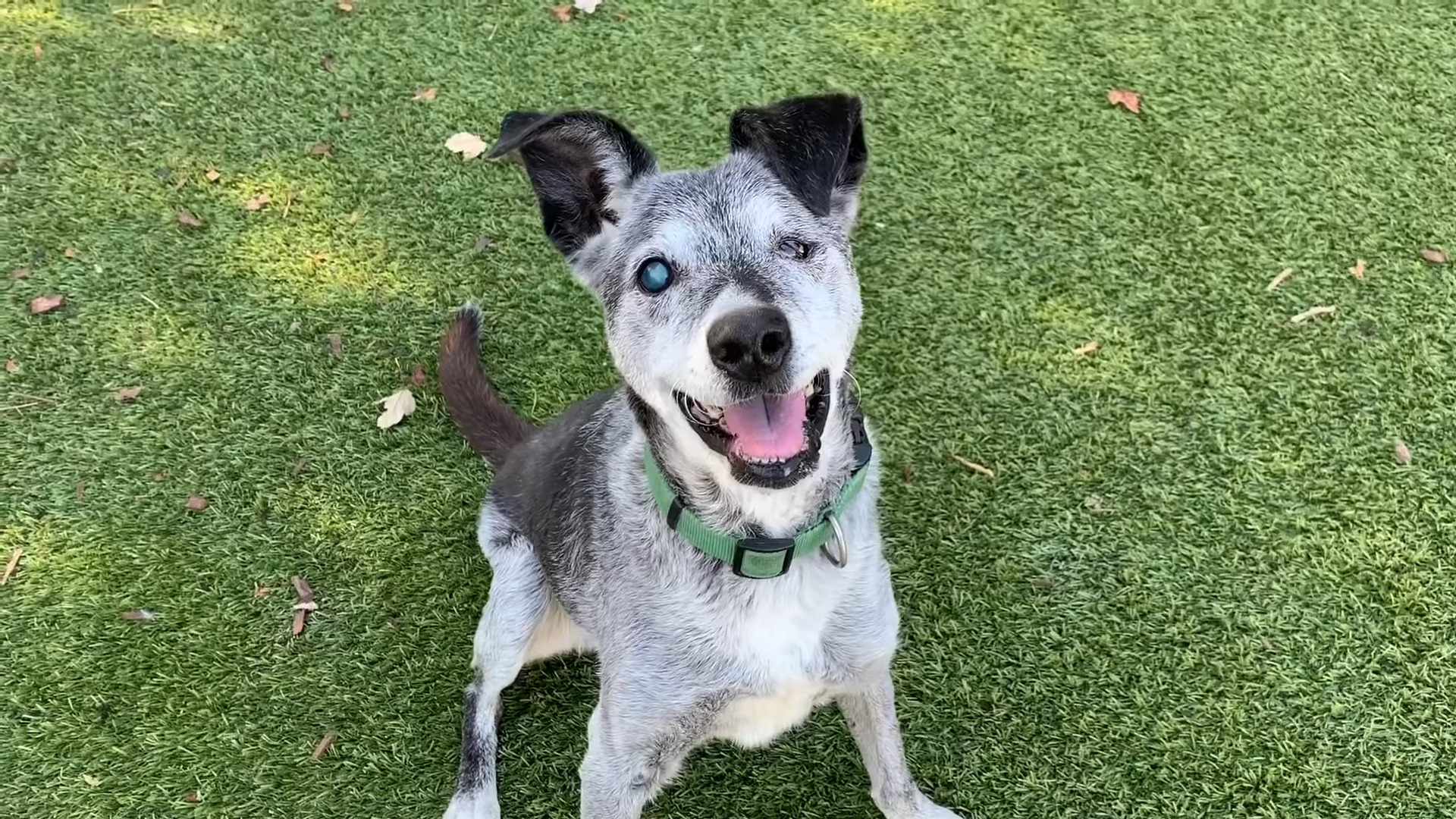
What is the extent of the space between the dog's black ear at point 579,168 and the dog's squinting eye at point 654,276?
39 centimetres

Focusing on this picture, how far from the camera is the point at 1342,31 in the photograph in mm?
5398

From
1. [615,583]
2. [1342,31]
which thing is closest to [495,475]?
[615,583]

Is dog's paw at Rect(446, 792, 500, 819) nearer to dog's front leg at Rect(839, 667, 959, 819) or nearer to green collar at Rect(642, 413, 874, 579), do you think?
dog's front leg at Rect(839, 667, 959, 819)

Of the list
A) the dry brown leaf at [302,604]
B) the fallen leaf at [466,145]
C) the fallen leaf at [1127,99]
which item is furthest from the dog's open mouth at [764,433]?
the fallen leaf at [1127,99]

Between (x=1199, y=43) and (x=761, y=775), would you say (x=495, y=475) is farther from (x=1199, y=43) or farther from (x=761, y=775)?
(x=1199, y=43)

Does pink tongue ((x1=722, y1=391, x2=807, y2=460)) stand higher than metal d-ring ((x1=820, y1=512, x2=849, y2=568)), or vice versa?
pink tongue ((x1=722, y1=391, x2=807, y2=460))

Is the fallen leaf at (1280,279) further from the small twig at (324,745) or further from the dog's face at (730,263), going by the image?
the small twig at (324,745)

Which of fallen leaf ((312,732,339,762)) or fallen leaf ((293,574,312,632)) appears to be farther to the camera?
fallen leaf ((293,574,312,632))

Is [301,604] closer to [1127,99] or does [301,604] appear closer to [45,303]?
[45,303]

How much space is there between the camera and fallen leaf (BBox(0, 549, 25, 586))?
4.03 meters

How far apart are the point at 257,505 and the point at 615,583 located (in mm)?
2104

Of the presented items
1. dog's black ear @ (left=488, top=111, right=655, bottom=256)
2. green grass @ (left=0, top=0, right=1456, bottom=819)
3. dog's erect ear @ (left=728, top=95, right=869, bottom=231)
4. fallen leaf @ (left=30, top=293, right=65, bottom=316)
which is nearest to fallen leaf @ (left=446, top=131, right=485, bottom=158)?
green grass @ (left=0, top=0, right=1456, bottom=819)

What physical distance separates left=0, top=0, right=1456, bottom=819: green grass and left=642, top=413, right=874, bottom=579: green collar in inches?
49.7

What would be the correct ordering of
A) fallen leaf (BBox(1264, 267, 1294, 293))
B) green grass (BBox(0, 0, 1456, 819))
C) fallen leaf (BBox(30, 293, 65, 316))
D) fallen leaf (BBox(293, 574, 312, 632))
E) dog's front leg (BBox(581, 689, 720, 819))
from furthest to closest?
1. fallen leaf (BBox(30, 293, 65, 316))
2. fallen leaf (BBox(1264, 267, 1294, 293))
3. fallen leaf (BBox(293, 574, 312, 632))
4. green grass (BBox(0, 0, 1456, 819))
5. dog's front leg (BBox(581, 689, 720, 819))
